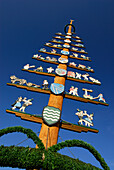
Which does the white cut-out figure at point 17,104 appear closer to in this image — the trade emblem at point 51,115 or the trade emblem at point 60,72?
the trade emblem at point 51,115

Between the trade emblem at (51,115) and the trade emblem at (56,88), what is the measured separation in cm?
85

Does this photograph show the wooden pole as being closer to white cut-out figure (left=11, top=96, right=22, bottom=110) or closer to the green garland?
white cut-out figure (left=11, top=96, right=22, bottom=110)

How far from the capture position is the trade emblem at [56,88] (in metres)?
6.16

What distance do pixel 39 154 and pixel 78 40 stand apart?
9.24m

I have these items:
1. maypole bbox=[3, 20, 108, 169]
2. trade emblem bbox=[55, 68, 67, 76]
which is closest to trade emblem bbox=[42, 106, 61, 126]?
maypole bbox=[3, 20, 108, 169]

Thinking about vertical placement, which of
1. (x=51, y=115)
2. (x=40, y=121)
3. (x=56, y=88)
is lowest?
(x=40, y=121)

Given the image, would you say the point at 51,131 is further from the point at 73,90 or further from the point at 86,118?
the point at 73,90

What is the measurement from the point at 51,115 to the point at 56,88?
1.36 metres

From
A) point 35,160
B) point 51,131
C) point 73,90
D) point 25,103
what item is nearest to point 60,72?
point 73,90

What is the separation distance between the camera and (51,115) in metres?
5.27

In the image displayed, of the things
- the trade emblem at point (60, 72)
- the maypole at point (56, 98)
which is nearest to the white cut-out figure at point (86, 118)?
the maypole at point (56, 98)

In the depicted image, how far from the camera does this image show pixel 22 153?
3023 millimetres

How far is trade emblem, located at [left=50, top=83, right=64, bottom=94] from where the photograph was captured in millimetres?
6164

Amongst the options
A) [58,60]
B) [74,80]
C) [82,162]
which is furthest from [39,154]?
[58,60]
